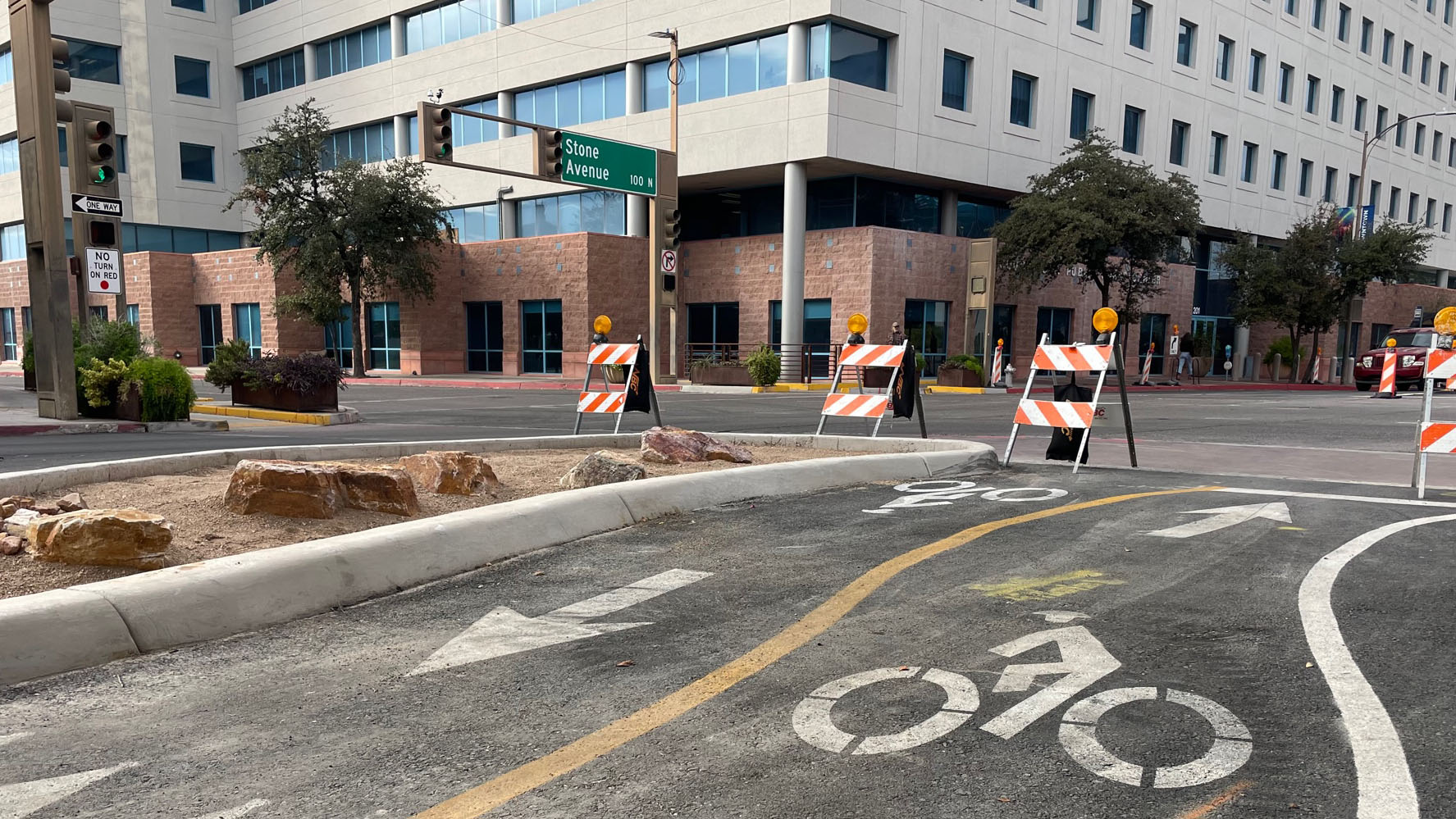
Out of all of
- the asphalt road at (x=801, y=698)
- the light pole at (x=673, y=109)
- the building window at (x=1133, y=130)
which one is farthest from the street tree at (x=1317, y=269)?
the asphalt road at (x=801, y=698)

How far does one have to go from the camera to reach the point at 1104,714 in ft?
10.3

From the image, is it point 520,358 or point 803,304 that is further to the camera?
point 520,358

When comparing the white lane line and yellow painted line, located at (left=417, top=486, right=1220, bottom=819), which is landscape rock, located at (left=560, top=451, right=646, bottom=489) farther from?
the white lane line

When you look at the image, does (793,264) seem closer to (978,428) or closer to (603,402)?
(978,428)

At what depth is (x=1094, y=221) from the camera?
3061 cm

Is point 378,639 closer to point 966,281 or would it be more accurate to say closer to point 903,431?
point 903,431

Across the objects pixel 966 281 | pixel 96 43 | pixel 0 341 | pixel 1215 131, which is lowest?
pixel 0 341

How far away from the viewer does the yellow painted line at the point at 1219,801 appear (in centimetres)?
248

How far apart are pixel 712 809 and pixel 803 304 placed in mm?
31270

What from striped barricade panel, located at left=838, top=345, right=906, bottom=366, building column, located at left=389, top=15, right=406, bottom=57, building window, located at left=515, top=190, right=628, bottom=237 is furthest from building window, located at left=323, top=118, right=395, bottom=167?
striped barricade panel, located at left=838, top=345, right=906, bottom=366

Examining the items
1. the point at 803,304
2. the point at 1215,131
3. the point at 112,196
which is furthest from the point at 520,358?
the point at 1215,131

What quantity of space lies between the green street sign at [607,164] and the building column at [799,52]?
642 cm

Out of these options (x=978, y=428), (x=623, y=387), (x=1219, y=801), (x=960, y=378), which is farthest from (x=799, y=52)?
(x=1219, y=801)

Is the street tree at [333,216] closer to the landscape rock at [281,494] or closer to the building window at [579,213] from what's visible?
the building window at [579,213]
